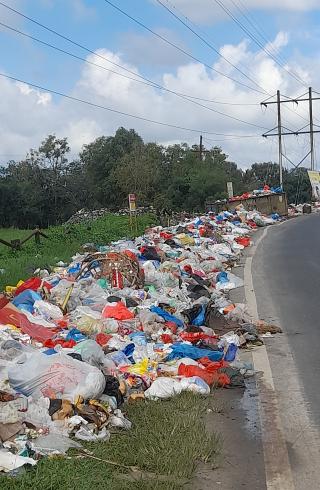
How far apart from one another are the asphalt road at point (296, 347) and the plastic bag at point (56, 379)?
5.48 feet

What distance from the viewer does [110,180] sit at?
57.6 metres

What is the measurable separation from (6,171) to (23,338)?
67.9 meters

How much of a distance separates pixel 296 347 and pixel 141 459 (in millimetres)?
3788

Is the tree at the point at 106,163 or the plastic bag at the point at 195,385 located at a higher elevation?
the tree at the point at 106,163

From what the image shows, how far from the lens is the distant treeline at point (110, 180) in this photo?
51.8m

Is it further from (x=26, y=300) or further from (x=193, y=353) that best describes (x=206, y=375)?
(x=26, y=300)

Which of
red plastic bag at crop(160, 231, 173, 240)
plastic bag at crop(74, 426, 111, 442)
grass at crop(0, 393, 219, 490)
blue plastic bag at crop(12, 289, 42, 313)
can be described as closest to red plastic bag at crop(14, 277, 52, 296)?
blue plastic bag at crop(12, 289, 42, 313)

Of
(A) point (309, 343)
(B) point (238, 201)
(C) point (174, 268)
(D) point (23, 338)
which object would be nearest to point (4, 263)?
(C) point (174, 268)

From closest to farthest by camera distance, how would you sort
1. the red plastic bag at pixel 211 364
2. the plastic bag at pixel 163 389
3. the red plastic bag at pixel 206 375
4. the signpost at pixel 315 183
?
the plastic bag at pixel 163 389, the red plastic bag at pixel 206 375, the red plastic bag at pixel 211 364, the signpost at pixel 315 183

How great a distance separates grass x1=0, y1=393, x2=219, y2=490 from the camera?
405 centimetres

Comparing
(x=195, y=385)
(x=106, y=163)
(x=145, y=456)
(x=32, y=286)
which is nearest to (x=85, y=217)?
(x=106, y=163)

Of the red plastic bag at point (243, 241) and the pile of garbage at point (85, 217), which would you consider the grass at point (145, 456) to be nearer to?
the red plastic bag at point (243, 241)

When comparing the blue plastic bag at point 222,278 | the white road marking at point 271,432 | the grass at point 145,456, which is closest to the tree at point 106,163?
the blue plastic bag at point 222,278

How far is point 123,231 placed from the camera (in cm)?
2712
